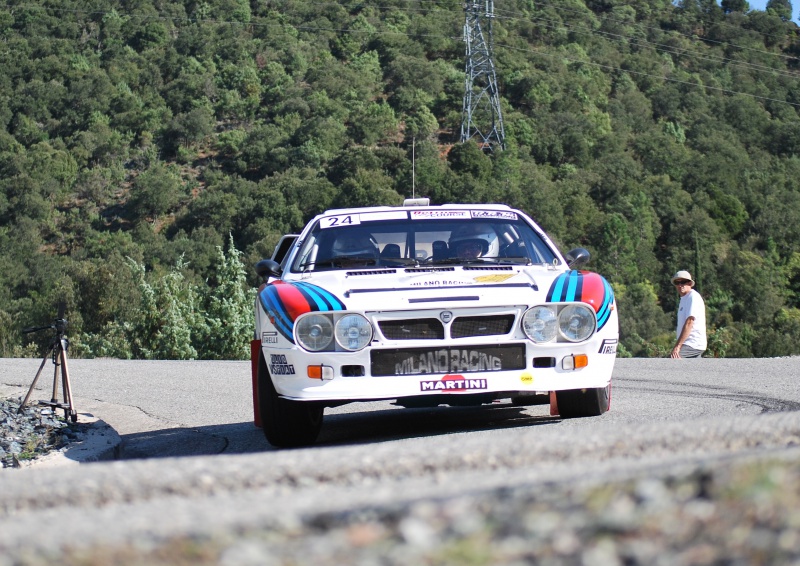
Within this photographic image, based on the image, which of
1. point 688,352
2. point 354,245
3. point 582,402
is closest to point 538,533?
point 582,402

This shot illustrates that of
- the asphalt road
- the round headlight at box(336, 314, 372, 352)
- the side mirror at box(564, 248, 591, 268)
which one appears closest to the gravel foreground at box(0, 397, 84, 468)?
the asphalt road

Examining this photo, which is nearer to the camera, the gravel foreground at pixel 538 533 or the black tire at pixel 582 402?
the gravel foreground at pixel 538 533

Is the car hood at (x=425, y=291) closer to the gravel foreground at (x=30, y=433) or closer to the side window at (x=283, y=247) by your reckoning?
the side window at (x=283, y=247)

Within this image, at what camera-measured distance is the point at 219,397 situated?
11.5m

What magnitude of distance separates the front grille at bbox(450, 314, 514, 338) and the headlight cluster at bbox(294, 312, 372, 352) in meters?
0.52

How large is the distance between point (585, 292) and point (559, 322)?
336 mm

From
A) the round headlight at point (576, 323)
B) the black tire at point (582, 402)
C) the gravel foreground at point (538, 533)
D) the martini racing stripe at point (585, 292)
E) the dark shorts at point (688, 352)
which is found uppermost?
the gravel foreground at point (538, 533)

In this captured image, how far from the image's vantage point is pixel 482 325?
22.5 feet

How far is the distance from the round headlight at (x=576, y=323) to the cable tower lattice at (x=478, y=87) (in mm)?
48417

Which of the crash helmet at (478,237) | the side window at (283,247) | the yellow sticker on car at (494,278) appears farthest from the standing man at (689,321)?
the yellow sticker on car at (494,278)

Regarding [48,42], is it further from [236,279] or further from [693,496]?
[693,496]

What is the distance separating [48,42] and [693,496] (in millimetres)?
98343

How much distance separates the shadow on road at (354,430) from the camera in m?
7.66

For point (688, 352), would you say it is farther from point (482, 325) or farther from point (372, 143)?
Result: point (372, 143)
